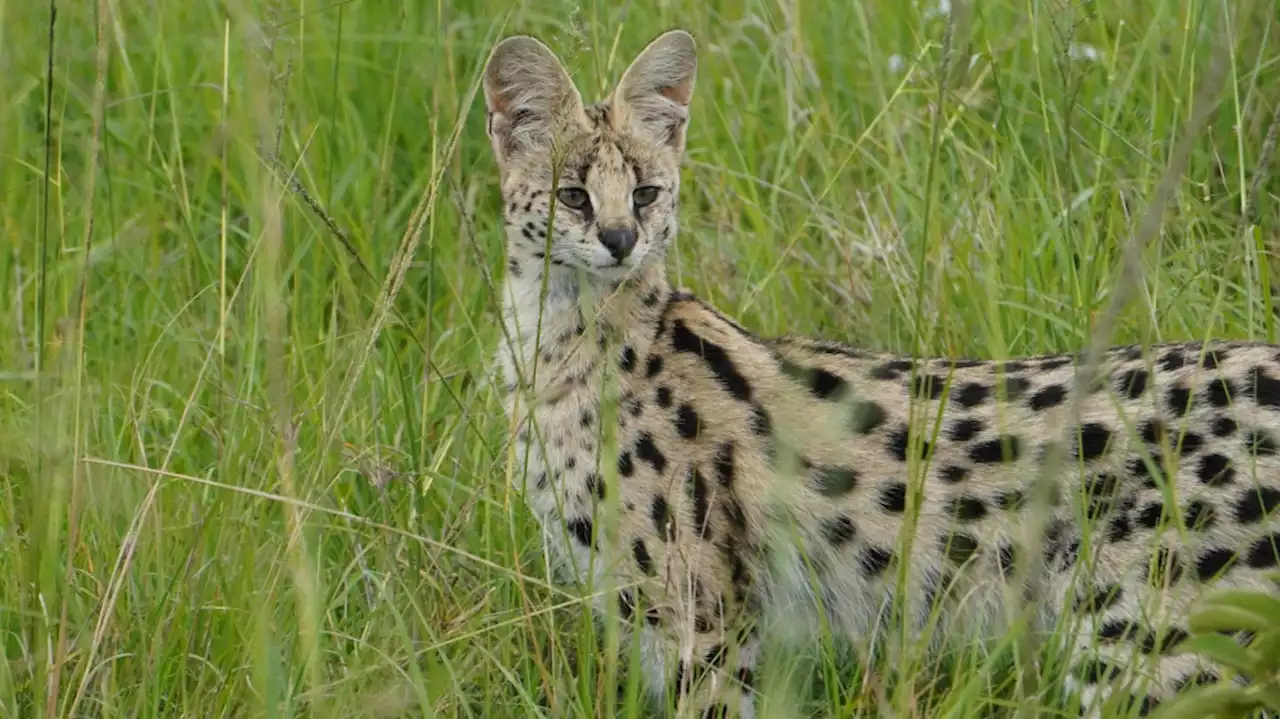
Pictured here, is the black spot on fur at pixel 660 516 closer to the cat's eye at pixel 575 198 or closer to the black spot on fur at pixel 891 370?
the black spot on fur at pixel 891 370

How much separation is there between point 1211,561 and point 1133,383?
18.3 inches

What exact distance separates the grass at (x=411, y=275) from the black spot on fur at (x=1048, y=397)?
0.15 meters

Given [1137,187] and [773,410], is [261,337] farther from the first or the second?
[1137,187]

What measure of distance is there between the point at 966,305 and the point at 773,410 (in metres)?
0.97

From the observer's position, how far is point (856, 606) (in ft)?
14.6

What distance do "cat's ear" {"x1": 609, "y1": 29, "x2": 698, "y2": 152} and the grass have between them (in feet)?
0.76

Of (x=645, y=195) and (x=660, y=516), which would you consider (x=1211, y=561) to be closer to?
(x=660, y=516)

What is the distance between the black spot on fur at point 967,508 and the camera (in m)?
4.25

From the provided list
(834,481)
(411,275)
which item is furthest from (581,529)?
(411,275)

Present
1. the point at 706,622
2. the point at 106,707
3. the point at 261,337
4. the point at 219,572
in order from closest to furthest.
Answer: the point at 106,707
the point at 219,572
the point at 706,622
the point at 261,337

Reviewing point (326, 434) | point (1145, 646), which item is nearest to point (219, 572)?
point (326, 434)

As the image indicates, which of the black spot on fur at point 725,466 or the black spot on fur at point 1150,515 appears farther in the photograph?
the black spot on fur at point 725,466

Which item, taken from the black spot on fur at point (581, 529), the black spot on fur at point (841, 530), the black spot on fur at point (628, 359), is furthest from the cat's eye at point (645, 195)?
the black spot on fur at point (841, 530)

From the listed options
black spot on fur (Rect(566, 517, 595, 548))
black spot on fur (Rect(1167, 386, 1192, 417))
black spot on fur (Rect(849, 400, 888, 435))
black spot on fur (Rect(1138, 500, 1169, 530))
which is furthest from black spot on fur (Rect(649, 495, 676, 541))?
black spot on fur (Rect(1167, 386, 1192, 417))
